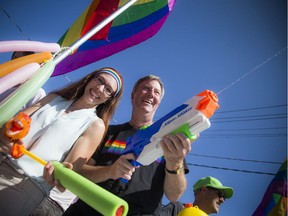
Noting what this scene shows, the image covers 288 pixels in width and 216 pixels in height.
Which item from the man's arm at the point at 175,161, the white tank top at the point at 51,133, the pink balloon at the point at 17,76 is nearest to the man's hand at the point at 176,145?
the man's arm at the point at 175,161

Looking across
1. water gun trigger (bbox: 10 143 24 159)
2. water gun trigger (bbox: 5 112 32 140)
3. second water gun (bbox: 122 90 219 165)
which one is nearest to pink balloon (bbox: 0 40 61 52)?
water gun trigger (bbox: 5 112 32 140)

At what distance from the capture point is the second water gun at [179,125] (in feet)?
3.74

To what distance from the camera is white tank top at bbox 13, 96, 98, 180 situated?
138cm

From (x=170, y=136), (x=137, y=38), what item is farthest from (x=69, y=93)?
(x=137, y=38)

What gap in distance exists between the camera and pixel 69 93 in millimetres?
1935

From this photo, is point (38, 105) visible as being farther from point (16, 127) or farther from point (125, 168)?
point (125, 168)

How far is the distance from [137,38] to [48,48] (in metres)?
1.47

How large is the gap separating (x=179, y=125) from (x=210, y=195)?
2032 mm

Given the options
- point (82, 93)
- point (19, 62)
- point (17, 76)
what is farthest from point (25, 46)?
point (82, 93)

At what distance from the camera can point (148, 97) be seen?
2.00 m

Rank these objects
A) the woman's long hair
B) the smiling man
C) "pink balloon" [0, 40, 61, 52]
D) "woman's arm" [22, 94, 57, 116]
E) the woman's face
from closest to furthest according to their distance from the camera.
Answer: the smiling man
"pink balloon" [0, 40, 61, 52]
"woman's arm" [22, 94, 57, 116]
the woman's face
the woman's long hair

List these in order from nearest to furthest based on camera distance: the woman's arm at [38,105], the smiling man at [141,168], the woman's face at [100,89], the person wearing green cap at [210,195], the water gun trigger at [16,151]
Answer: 1. the water gun trigger at [16,151]
2. the smiling man at [141,168]
3. the woman's arm at [38,105]
4. the woman's face at [100,89]
5. the person wearing green cap at [210,195]

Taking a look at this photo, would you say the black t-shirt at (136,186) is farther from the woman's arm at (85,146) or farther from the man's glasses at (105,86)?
the man's glasses at (105,86)

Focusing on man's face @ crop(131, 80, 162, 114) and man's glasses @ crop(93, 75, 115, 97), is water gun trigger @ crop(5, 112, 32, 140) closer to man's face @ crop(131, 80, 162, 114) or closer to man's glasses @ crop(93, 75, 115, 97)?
man's glasses @ crop(93, 75, 115, 97)
